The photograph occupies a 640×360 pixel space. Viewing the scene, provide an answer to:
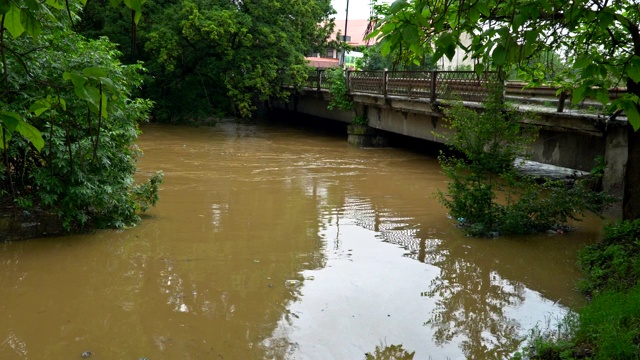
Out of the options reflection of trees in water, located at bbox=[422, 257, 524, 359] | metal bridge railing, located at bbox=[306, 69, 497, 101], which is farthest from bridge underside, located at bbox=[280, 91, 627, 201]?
reflection of trees in water, located at bbox=[422, 257, 524, 359]

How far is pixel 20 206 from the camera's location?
8578 mm

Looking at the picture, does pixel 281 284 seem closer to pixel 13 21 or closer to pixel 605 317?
pixel 605 317

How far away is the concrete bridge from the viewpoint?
1164 cm

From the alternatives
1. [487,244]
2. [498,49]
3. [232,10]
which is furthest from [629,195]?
[232,10]

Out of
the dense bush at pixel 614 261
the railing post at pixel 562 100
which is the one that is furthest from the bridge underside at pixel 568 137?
the dense bush at pixel 614 261

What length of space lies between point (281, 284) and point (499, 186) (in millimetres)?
4712

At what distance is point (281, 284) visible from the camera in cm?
721

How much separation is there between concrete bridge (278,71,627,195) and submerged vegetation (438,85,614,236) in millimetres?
532

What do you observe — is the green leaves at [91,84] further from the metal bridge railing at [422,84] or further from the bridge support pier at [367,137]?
the bridge support pier at [367,137]

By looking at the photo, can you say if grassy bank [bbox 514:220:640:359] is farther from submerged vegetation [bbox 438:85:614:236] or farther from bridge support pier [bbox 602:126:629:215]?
bridge support pier [bbox 602:126:629:215]

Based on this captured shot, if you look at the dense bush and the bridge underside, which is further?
the bridge underside

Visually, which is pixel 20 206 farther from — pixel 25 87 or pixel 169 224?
pixel 169 224

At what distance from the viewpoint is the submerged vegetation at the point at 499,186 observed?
9422mm

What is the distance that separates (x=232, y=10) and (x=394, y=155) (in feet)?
32.2
